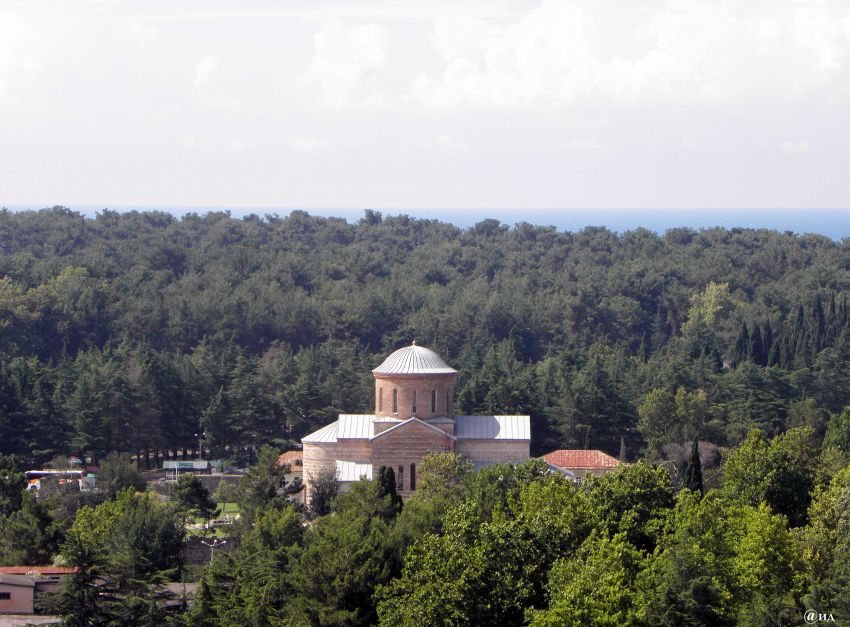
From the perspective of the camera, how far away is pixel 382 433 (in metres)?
44.5

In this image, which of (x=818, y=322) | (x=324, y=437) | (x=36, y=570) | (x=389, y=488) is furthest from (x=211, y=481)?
(x=818, y=322)

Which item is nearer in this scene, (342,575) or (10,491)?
(342,575)

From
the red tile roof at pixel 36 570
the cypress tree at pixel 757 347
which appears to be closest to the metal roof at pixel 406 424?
the red tile roof at pixel 36 570

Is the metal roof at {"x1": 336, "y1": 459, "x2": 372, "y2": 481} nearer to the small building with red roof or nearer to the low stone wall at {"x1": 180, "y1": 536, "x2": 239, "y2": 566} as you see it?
the low stone wall at {"x1": 180, "y1": 536, "x2": 239, "y2": 566}

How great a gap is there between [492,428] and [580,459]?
5.08 m

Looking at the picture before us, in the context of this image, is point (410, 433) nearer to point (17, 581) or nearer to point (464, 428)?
point (464, 428)

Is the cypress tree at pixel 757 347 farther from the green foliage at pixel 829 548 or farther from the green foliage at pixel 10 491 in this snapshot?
the green foliage at pixel 10 491

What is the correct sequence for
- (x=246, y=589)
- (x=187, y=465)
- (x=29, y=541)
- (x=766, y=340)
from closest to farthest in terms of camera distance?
(x=246, y=589) → (x=29, y=541) → (x=187, y=465) → (x=766, y=340)

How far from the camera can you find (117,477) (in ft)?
149

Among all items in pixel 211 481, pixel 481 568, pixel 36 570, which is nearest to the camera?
pixel 481 568

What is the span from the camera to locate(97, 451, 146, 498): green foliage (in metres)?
45.1

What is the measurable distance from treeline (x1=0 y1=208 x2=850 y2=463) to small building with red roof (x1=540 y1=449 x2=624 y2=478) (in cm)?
273

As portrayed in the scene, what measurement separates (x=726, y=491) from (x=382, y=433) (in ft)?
37.1

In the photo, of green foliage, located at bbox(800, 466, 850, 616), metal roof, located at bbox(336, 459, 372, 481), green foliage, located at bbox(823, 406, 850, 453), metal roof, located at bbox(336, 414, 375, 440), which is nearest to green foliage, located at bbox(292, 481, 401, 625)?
green foliage, located at bbox(800, 466, 850, 616)
